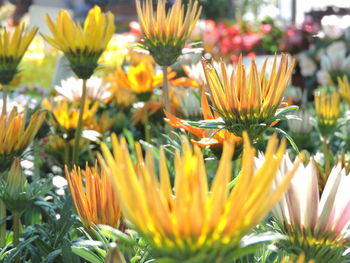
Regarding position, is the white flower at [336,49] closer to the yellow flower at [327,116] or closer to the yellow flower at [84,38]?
the yellow flower at [327,116]

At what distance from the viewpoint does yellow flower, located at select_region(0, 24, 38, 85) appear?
731mm

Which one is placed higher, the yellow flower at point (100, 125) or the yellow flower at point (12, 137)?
the yellow flower at point (12, 137)

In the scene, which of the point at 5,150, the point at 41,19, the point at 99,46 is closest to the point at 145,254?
the point at 5,150

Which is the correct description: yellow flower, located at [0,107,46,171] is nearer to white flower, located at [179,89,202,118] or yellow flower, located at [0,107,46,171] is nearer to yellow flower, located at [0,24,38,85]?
yellow flower, located at [0,24,38,85]

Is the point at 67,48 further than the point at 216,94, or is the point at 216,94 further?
the point at 67,48

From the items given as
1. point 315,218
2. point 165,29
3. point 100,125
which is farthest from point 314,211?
point 100,125

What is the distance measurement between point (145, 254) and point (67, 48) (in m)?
0.45

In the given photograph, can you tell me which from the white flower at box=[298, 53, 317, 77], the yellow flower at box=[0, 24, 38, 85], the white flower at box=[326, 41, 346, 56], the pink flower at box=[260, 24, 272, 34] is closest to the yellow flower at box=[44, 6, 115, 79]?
the yellow flower at box=[0, 24, 38, 85]

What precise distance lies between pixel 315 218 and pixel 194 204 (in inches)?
5.0

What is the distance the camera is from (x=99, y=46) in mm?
740

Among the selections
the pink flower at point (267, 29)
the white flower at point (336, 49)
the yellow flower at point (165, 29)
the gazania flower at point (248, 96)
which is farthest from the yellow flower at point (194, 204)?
the pink flower at point (267, 29)

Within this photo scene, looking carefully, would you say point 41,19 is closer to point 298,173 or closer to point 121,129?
point 121,129

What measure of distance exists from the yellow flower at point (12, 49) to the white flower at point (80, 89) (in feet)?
1.35

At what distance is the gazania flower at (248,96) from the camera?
462mm
